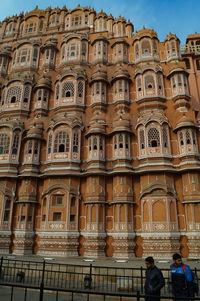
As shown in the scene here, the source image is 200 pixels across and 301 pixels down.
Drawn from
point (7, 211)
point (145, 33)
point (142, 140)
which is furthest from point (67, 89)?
point (7, 211)

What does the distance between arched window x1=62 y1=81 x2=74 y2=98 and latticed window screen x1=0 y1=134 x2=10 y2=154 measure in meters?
6.90

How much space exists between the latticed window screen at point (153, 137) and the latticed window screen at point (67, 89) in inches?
356

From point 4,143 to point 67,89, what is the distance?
8.08 meters

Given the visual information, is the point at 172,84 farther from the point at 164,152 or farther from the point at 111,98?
the point at 164,152

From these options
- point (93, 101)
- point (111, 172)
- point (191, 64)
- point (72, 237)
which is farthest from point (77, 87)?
point (191, 64)

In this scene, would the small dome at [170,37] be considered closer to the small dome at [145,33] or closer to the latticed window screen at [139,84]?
the small dome at [145,33]

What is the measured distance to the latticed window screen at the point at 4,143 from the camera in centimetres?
2206

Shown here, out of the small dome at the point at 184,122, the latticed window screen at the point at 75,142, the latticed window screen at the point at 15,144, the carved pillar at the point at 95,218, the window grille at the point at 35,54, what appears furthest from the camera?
the window grille at the point at 35,54

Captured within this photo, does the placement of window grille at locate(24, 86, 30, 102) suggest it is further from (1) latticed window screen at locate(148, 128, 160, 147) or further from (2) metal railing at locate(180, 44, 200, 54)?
(2) metal railing at locate(180, 44, 200, 54)

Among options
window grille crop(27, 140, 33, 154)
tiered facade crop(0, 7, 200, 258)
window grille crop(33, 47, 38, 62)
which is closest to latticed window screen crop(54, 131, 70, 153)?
tiered facade crop(0, 7, 200, 258)

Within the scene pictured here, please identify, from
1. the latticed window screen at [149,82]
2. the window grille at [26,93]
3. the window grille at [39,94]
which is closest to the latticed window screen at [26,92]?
the window grille at [26,93]

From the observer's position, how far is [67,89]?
80.3 feet

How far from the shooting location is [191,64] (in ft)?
103

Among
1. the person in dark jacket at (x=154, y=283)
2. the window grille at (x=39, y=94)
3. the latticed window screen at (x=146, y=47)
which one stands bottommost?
Result: the person in dark jacket at (x=154, y=283)
